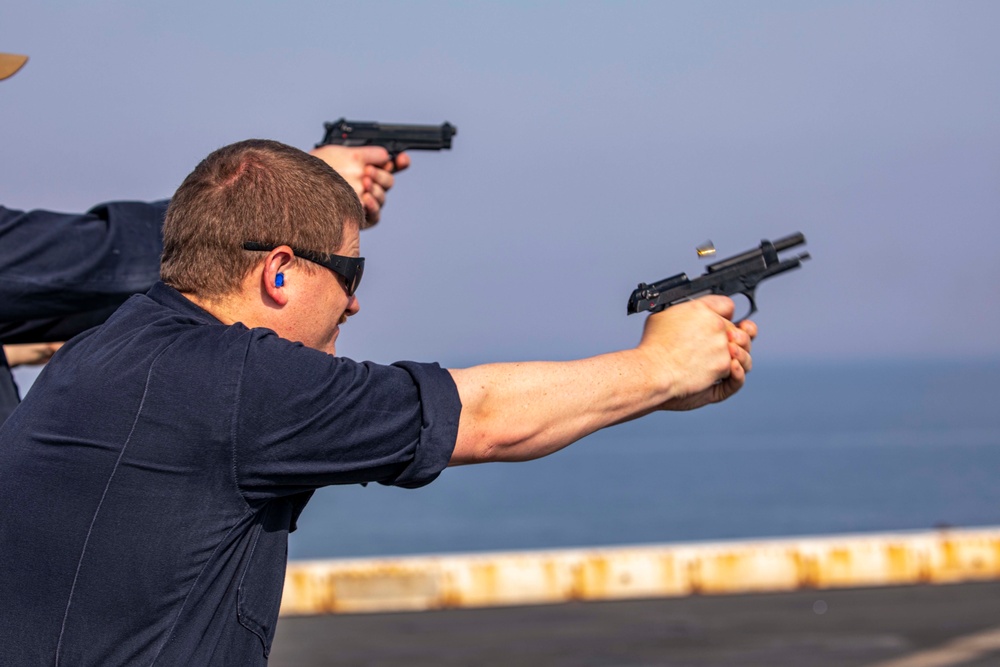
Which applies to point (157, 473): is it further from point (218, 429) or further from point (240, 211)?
point (240, 211)

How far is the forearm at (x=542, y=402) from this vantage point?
108 inches

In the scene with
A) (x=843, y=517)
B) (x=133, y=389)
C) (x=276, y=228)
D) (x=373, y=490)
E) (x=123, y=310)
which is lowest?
(x=133, y=389)

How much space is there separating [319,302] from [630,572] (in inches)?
198

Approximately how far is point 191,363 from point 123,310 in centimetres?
34

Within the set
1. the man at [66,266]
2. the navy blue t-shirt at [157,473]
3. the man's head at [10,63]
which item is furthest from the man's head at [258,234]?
the man's head at [10,63]

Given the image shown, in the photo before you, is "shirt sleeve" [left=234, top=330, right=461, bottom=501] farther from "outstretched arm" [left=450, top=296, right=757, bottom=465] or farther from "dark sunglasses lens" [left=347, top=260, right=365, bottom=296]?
"dark sunglasses lens" [left=347, top=260, right=365, bottom=296]

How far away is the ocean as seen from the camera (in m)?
62.6

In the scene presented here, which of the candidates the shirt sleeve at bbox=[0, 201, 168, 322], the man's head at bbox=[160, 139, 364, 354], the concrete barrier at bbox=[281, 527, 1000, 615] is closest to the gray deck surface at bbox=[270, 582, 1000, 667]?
the concrete barrier at bbox=[281, 527, 1000, 615]

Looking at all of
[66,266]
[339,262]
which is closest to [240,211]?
[339,262]

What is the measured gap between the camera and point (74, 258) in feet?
14.4

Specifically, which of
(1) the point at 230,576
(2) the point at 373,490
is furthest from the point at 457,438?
(2) the point at 373,490

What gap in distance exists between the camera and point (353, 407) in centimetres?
253

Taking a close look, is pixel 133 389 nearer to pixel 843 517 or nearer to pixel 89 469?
pixel 89 469

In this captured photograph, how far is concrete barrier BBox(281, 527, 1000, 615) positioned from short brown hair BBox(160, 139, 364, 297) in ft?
15.8
